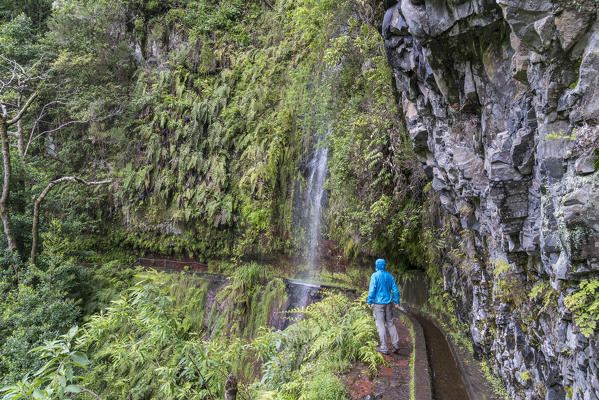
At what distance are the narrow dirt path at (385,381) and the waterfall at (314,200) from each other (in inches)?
246

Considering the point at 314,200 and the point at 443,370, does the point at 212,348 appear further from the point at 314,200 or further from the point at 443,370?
the point at 314,200

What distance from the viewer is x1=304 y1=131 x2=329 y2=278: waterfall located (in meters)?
11.3

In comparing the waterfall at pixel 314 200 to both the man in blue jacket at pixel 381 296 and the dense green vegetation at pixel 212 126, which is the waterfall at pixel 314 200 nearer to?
the dense green vegetation at pixel 212 126

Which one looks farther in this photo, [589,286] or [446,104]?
[446,104]

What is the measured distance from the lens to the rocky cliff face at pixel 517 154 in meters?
2.54

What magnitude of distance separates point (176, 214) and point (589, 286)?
1384 centimetres

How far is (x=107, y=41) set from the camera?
18.4 meters

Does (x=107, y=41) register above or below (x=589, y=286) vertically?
above

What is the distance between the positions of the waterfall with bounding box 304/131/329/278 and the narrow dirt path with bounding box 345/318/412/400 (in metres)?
6.25

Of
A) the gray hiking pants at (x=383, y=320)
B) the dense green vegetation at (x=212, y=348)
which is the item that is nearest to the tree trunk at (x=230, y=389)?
the dense green vegetation at (x=212, y=348)

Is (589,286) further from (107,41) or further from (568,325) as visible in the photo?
(107,41)

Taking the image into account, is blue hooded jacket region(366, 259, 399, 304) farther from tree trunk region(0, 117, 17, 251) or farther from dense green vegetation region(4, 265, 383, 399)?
tree trunk region(0, 117, 17, 251)

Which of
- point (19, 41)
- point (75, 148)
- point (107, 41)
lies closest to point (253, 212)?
point (75, 148)

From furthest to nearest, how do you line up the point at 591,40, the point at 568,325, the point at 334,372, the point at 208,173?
the point at 208,173 → the point at 334,372 → the point at 568,325 → the point at 591,40
